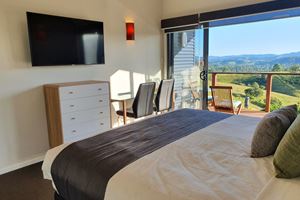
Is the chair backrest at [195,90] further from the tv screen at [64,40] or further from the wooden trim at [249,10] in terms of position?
the tv screen at [64,40]

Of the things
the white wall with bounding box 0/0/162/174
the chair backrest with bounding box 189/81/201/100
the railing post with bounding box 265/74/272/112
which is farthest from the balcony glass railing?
the white wall with bounding box 0/0/162/174

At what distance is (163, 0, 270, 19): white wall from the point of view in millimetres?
3739

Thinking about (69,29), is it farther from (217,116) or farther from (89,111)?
(217,116)

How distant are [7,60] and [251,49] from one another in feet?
14.3

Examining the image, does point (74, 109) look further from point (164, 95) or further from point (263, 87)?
point (263, 87)

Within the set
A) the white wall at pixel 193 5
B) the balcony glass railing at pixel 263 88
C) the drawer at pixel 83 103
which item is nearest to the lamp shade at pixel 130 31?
the white wall at pixel 193 5

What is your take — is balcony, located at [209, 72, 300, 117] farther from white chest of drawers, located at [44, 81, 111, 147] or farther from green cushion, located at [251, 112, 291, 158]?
green cushion, located at [251, 112, 291, 158]

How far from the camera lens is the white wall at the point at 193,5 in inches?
147

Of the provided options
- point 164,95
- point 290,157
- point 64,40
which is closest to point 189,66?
point 164,95

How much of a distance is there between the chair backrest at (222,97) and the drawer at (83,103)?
2044 millimetres

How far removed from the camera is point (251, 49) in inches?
183

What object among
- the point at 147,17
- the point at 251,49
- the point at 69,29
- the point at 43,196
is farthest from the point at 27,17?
the point at 251,49

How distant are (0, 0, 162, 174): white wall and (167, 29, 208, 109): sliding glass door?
121 cm

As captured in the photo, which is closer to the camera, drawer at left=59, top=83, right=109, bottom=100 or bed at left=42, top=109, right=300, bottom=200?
bed at left=42, top=109, right=300, bottom=200
